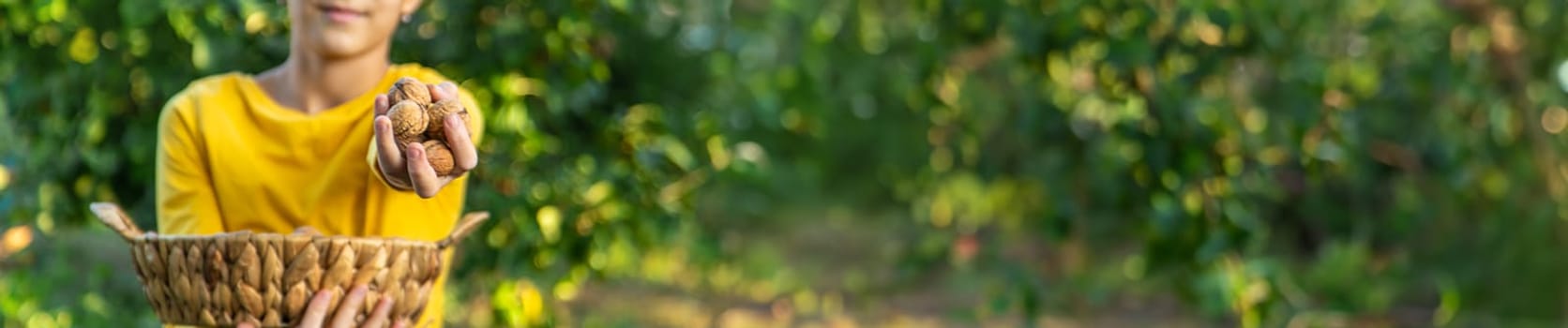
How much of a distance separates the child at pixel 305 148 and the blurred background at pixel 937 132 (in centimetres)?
86

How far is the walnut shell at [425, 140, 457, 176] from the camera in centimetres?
156

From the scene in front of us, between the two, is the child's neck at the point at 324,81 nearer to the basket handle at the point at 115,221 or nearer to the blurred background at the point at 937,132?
the basket handle at the point at 115,221

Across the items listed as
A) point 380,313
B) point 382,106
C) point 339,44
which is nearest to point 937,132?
point 339,44

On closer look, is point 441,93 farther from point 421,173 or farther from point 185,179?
point 185,179

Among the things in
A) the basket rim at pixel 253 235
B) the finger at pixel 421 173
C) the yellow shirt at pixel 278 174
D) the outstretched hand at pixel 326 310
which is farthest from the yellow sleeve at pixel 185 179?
the finger at pixel 421 173

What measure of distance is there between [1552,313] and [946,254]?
2.50m

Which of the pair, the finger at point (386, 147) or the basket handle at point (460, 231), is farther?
the basket handle at point (460, 231)

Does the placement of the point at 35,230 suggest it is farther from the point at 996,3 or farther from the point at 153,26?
the point at 996,3

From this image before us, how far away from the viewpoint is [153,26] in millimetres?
2996

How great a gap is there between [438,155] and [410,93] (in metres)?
0.06

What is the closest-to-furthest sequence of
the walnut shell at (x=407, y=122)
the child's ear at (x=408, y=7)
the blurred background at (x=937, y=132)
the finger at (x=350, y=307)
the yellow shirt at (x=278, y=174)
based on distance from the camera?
the walnut shell at (x=407, y=122), the finger at (x=350, y=307), the yellow shirt at (x=278, y=174), the child's ear at (x=408, y=7), the blurred background at (x=937, y=132)

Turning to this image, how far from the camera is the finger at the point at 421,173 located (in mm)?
1540

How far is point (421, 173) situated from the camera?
156 cm

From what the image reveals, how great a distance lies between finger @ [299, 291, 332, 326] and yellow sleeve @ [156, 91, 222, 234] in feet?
0.82
